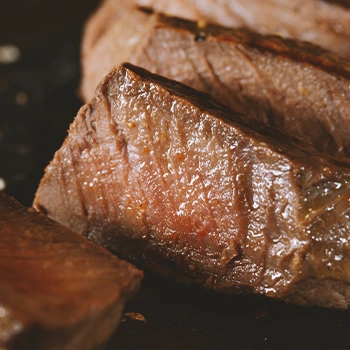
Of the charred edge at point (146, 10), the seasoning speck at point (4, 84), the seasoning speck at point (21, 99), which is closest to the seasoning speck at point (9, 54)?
the seasoning speck at point (4, 84)

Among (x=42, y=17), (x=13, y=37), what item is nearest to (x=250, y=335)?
(x=13, y=37)

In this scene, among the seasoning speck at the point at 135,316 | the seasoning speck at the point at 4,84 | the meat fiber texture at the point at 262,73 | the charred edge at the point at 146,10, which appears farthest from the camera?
the seasoning speck at the point at 4,84

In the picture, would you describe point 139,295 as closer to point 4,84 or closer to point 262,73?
point 262,73

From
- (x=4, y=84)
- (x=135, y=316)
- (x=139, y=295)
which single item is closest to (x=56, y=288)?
(x=135, y=316)

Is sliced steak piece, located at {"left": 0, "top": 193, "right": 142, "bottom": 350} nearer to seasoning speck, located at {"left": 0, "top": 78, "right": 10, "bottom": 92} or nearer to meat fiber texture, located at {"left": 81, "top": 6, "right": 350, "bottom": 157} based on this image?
meat fiber texture, located at {"left": 81, "top": 6, "right": 350, "bottom": 157}

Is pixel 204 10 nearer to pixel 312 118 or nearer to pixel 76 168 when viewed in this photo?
pixel 312 118

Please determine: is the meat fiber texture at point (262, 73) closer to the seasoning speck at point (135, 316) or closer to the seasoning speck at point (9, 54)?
the seasoning speck at point (135, 316)
